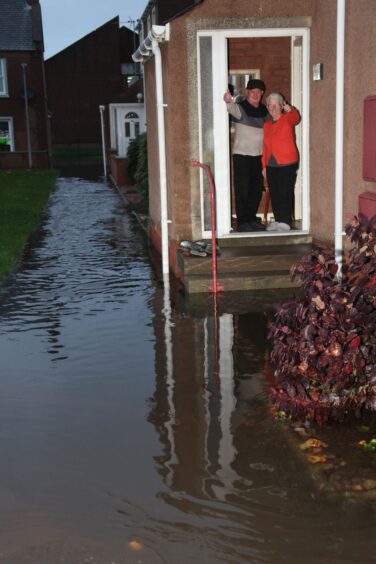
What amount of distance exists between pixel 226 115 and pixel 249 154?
31.3 inches

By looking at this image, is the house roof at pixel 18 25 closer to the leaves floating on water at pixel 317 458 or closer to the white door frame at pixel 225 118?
the white door frame at pixel 225 118

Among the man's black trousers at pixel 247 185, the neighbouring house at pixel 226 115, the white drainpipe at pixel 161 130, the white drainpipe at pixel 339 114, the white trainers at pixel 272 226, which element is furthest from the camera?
the man's black trousers at pixel 247 185

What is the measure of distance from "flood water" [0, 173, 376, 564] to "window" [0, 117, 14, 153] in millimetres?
31293

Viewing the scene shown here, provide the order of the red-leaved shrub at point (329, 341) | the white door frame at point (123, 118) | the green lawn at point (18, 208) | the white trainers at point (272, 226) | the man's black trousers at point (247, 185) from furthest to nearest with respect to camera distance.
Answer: the white door frame at point (123, 118), the green lawn at point (18, 208), the man's black trousers at point (247, 185), the white trainers at point (272, 226), the red-leaved shrub at point (329, 341)

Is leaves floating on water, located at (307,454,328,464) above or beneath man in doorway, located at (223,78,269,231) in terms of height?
beneath

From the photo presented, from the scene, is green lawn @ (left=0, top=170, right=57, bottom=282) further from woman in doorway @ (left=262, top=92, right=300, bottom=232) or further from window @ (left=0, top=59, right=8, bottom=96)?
window @ (left=0, top=59, right=8, bottom=96)

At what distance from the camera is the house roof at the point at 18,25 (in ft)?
125

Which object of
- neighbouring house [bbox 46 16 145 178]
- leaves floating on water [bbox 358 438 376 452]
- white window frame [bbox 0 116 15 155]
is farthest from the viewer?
neighbouring house [bbox 46 16 145 178]

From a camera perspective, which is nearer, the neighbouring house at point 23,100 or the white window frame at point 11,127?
the neighbouring house at point 23,100

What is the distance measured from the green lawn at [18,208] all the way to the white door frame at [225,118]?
299cm

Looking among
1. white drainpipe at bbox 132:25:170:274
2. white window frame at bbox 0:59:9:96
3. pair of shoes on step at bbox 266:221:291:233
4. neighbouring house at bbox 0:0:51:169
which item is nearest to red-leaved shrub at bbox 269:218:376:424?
pair of shoes on step at bbox 266:221:291:233

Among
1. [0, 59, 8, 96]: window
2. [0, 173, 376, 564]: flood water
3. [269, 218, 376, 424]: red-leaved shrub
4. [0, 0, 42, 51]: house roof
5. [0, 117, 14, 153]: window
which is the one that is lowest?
[0, 173, 376, 564]: flood water

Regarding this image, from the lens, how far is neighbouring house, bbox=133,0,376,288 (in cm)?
849

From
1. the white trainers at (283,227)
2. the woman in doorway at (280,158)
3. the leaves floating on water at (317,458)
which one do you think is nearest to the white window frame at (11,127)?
the woman in doorway at (280,158)
